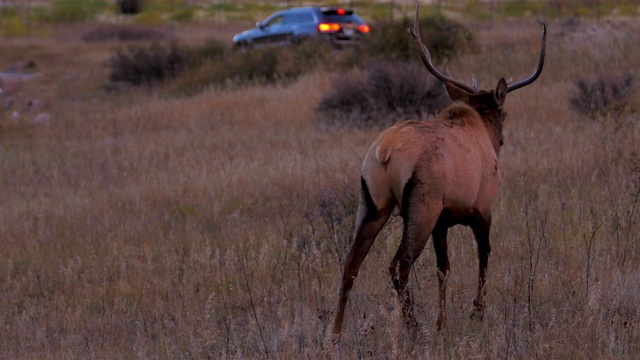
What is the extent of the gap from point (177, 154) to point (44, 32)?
31938mm

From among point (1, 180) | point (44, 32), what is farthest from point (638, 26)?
point (44, 32)

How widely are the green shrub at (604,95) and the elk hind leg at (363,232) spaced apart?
8.86 meters

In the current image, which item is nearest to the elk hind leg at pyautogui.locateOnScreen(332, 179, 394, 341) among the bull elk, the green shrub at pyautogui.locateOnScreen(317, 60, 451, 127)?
the bull elk

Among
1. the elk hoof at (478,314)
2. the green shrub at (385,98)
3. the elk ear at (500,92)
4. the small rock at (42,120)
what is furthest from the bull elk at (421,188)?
the small rock at (42,120)

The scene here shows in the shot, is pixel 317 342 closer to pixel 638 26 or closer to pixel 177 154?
pixel 177 154

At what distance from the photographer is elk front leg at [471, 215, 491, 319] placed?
5.55 m

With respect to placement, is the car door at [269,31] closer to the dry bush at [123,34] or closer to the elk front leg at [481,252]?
the dry bush at [123,34]

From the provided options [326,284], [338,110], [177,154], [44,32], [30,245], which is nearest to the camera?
[326,284]

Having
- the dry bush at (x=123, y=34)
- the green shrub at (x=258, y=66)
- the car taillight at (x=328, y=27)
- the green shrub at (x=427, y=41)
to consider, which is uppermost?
the green shrub at (x=427, y=41)

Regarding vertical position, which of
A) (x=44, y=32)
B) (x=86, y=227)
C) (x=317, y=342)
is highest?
(x=317, y=342)

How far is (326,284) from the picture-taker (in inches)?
281

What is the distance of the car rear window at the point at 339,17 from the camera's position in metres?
27.0

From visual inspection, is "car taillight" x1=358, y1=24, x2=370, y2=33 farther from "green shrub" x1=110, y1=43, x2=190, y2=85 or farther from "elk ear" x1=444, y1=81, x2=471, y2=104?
"elk ear" x1=444, y1=81, x2=471, y2=104

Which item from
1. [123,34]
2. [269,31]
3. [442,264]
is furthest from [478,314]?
[123,34]
